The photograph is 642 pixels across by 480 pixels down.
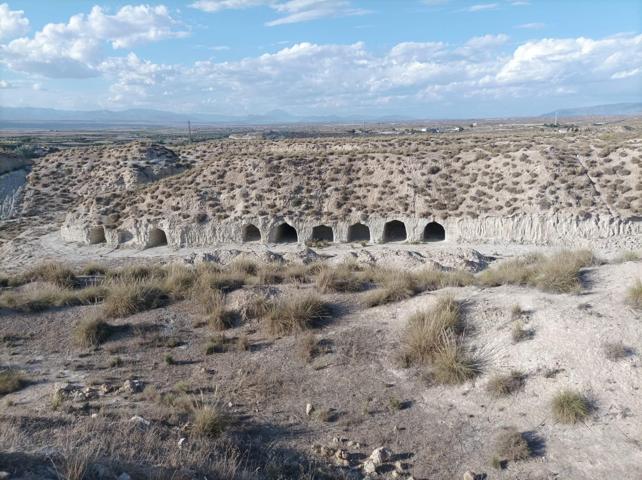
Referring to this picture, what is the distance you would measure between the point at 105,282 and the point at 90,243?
19.3m

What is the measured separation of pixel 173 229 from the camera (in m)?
30.7

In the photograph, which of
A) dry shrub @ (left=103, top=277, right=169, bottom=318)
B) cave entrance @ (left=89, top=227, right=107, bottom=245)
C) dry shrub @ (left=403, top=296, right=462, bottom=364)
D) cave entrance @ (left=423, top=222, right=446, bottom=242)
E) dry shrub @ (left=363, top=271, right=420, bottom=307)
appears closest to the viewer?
dry shrub @ (left=403, top=296, right=462, bottom=364)

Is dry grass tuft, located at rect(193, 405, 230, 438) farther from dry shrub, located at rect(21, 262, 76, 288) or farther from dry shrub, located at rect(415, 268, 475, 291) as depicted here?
dry shrub, located at rect(21, 262, 76, 288)

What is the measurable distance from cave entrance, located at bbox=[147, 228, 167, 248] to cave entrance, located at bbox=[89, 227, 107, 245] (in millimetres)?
3480

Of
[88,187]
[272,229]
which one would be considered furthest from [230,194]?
[88,187]

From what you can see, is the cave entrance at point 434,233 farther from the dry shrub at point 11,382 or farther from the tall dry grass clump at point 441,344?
the dry shrub at point 11,382

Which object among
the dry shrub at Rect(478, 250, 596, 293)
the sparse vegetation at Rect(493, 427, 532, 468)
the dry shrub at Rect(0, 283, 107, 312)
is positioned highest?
the dry shrub at Rect(478, 250, 596, 293)

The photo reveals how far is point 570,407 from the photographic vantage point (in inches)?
305

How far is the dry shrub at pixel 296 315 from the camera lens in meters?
10.9

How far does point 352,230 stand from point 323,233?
179cm

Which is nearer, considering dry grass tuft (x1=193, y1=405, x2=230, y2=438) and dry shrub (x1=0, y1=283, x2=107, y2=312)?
dry grass tuft (x1=193, y1=405, x2=230, y2=438)

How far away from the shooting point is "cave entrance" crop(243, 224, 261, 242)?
3106 centimetres

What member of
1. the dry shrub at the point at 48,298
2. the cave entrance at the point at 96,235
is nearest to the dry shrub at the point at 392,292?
the dry shrub at the point at 48,298

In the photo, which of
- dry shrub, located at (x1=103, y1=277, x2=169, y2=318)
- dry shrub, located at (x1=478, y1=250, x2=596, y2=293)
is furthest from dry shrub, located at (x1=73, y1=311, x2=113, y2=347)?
dry shrub, located at (x1=478, y1=250, x2=596, y2=293)
